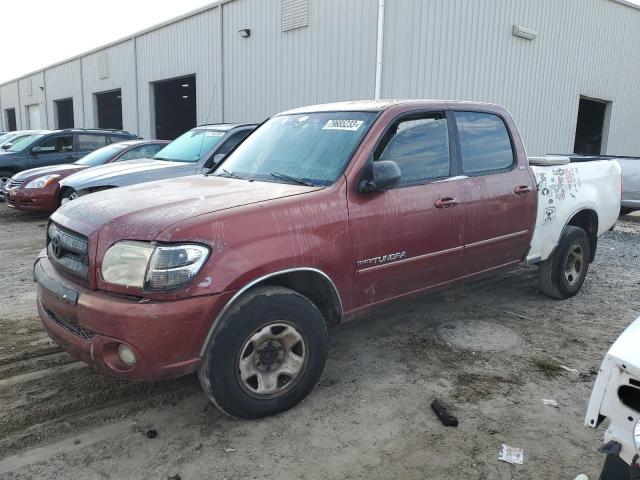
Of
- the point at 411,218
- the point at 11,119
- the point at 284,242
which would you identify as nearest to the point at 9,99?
the point at 11,119

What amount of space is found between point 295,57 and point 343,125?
10177 millimetres

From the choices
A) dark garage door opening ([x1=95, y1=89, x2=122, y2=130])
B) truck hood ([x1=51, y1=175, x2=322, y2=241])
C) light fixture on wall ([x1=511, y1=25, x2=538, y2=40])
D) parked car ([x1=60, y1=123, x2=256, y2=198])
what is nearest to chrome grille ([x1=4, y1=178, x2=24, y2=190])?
parked car ([x1=60, y1=123, x2=256, y2=198])

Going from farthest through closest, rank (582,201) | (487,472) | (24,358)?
1. (582,201)
2. (24,358)
3. (487,472)

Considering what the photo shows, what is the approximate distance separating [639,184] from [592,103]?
33.4ft

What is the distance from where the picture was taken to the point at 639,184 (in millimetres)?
10172

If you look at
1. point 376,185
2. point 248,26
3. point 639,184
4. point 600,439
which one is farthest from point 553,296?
point 248,26

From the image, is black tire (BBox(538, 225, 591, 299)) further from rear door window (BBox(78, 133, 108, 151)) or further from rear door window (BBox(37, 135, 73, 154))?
rear door window (BBox(37, 135, 73, 154))

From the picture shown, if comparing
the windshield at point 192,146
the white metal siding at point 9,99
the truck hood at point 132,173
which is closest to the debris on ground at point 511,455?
the truck hood at point 132,173

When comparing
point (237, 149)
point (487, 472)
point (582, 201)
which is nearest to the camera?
point (487, 472)

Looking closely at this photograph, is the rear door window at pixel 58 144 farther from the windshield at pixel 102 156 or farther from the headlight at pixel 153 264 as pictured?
the headlight at pixel 153 264

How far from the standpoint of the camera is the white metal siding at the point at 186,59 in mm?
16172

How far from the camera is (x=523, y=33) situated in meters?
13.2

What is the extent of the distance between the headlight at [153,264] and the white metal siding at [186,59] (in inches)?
560

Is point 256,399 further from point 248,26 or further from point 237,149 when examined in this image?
point 248,26
